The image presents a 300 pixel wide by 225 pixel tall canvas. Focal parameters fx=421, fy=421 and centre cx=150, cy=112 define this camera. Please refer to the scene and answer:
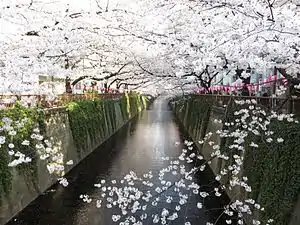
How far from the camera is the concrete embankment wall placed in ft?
31.3

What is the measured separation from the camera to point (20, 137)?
33.4 ft

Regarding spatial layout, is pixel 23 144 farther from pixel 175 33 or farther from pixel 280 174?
pixel 280 174

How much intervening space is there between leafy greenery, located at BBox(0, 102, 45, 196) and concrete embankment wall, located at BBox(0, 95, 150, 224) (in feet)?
0.07

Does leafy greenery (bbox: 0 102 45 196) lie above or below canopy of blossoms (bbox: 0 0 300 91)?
below

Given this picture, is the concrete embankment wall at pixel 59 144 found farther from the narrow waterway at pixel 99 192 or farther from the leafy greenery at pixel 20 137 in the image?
the narrow waterway at pixel 99 192

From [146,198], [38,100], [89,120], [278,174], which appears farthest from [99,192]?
[89,120]

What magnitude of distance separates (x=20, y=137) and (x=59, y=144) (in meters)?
4.00

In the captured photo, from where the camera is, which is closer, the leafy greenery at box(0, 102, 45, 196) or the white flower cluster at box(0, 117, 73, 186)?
the white flower cluster at box(0, 117, 73, 186)

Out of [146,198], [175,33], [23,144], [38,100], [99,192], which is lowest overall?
[99,192]

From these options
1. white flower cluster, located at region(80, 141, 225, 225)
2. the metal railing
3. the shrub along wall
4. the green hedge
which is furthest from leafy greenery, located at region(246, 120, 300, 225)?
the green hedge

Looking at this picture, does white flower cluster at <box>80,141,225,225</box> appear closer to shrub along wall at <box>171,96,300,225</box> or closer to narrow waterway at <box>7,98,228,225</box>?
narrow waterway at <box>7,98,228,225</box>

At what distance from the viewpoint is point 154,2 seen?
7.71m

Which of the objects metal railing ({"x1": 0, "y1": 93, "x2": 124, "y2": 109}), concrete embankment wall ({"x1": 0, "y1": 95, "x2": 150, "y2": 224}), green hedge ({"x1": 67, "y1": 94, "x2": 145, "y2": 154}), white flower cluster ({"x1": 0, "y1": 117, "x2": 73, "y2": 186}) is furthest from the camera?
green hedge ({"x1": 67, "y1": 94, "x2": 145, "y2": 154})

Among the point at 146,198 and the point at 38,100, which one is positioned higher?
the point at 38,100
